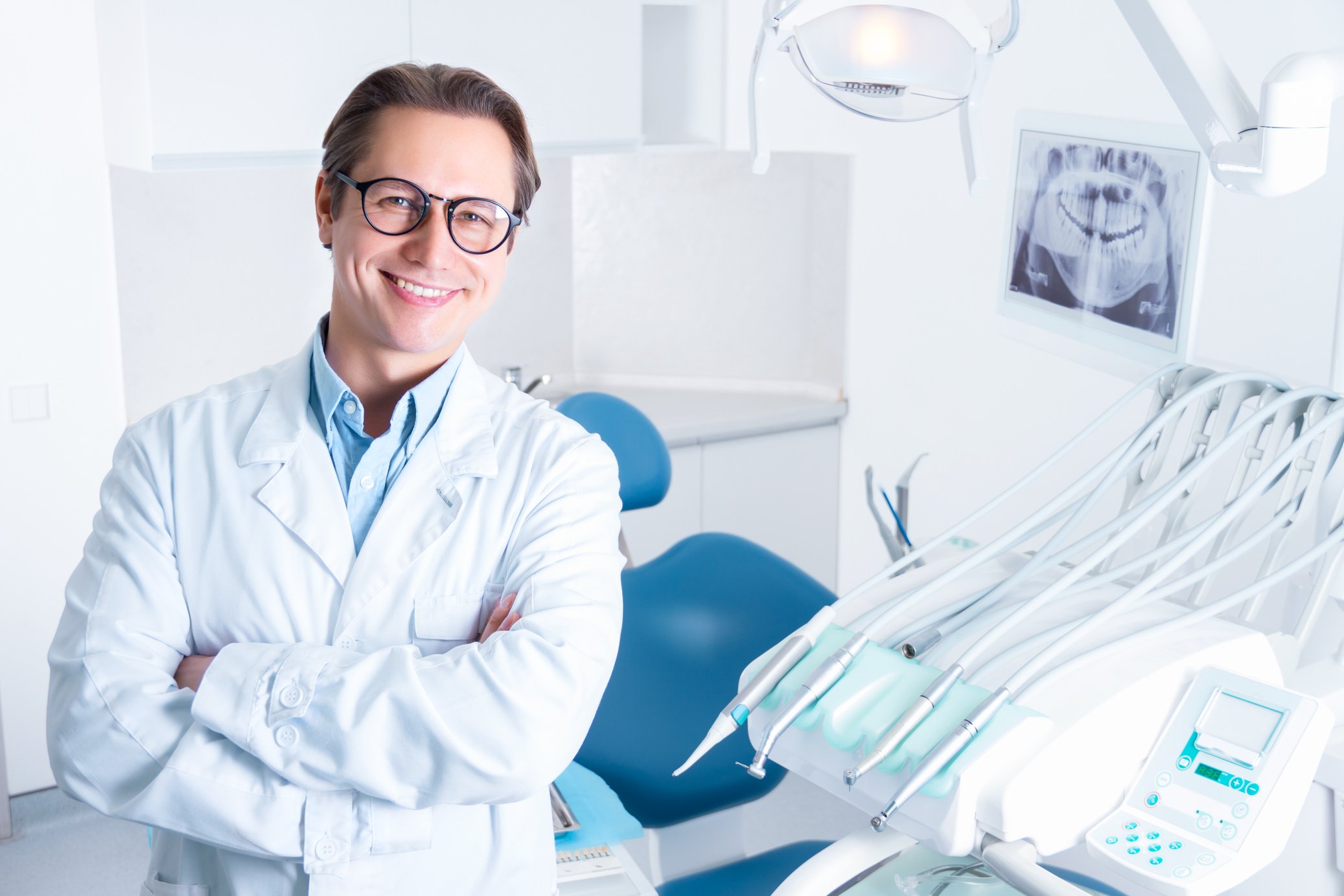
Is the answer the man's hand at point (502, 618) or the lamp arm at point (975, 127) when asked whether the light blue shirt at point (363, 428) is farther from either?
the lamp arm at point (975, 127)

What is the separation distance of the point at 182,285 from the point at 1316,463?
8.64 feet

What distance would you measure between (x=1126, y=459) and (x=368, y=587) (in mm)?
876

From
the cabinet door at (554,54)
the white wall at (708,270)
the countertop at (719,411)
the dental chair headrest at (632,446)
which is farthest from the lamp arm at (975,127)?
the white wall at (708,270)

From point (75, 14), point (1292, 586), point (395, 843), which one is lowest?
point (395, 843)

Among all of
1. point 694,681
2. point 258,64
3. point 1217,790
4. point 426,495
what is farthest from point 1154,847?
point 258,64

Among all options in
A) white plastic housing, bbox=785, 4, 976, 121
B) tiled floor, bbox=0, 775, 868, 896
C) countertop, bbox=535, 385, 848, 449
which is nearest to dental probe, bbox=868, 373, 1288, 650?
white plastic housing, bbox=785, 4, 976, 121

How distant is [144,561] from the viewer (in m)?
1.27

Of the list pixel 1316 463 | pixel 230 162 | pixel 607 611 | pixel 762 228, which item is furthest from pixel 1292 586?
pixel 762 228

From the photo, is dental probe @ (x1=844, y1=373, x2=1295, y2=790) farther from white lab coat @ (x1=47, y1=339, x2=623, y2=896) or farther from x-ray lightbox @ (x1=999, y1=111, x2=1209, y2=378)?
white lab coat @ (x1=47, y1=339, x2=623, y2=896)

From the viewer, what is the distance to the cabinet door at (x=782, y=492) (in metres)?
3.67

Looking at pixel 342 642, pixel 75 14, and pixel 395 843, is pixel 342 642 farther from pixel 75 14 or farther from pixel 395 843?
pixel 75 14

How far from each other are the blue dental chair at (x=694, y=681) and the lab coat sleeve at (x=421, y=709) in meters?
0.67

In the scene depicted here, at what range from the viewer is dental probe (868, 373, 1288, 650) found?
1.43 meters

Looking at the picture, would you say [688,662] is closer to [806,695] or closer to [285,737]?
[806,695]
